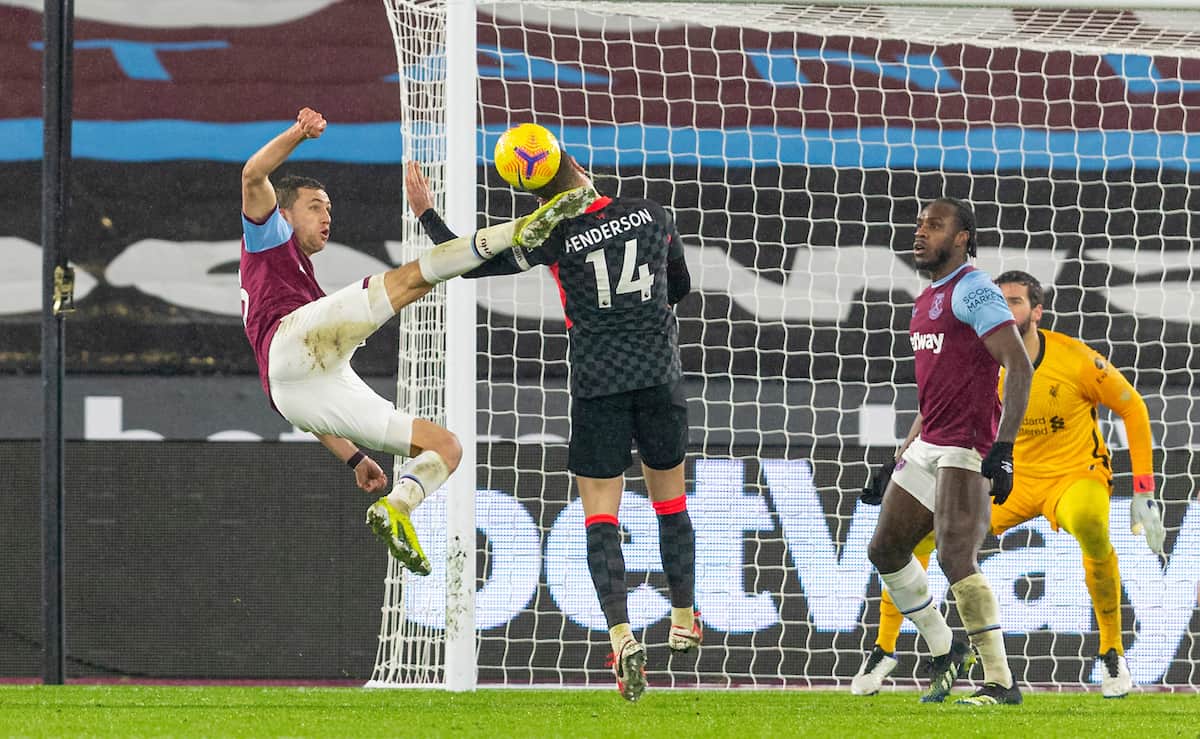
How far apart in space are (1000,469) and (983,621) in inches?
25.2

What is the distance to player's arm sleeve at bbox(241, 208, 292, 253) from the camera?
5.11 metres

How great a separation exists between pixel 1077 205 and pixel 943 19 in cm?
139

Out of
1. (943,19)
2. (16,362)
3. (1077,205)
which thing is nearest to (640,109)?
(943,19)

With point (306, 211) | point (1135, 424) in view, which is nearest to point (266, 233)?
A: point (306, 211)

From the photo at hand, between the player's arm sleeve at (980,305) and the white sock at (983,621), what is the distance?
89 cm

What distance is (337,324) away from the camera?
4.85m

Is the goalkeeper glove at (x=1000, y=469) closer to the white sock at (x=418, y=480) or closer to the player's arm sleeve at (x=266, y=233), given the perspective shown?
the white sock at (x=418, y=480)

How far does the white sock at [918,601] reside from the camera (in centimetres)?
567

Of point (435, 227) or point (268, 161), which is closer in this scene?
point (268, 161)

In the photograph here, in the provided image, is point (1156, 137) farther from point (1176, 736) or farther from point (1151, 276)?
point (1176, 736)

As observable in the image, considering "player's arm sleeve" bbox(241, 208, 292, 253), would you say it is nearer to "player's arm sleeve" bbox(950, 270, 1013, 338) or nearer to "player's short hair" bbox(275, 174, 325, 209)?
"player's short hair" bbox(275, 174, 325, 209)

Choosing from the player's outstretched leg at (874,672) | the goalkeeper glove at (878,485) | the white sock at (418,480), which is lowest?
the player's outstretched leg at (874,672)

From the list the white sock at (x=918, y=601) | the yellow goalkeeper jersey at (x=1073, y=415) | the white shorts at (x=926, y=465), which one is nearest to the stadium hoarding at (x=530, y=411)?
the yellow goalkeeper jersey at (x=1073, y=415)

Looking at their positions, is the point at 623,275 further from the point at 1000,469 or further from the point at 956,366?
the point at 1000,469
